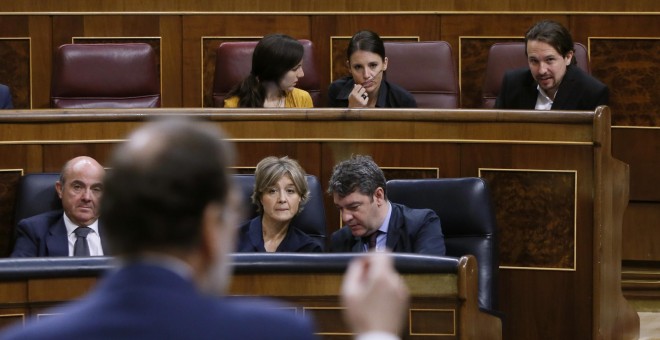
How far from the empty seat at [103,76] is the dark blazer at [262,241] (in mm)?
912

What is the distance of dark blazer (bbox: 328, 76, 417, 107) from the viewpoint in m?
3.28

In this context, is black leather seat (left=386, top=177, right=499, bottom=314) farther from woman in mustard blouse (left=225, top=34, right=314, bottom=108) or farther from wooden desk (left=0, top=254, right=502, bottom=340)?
woman in mustard blouse (left=225, top=34, right=314, bottom=108)

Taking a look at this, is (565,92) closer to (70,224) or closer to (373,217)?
(373,217)

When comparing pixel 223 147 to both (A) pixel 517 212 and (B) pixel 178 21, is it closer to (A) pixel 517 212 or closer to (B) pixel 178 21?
(A) pixel 517 212

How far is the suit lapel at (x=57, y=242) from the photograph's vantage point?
8.79 feet

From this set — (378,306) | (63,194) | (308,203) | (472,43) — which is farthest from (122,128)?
(378,306)

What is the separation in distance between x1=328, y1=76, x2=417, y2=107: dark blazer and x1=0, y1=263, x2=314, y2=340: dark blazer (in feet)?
8.35

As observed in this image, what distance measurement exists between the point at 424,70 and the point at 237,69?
1.69ft

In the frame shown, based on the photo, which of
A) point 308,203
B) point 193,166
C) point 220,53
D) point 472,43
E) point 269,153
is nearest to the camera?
point 193,166

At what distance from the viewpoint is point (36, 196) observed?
9.12ft

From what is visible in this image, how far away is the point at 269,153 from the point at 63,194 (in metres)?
0.48

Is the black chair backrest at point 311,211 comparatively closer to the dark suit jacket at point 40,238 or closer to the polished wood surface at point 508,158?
the polished wood surface at point 508,158

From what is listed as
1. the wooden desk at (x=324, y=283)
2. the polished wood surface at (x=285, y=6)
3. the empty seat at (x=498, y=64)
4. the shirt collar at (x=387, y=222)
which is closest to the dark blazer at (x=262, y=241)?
the shirt collar at (x=387, y=222)

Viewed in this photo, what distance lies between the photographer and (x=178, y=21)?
12.7 feet
